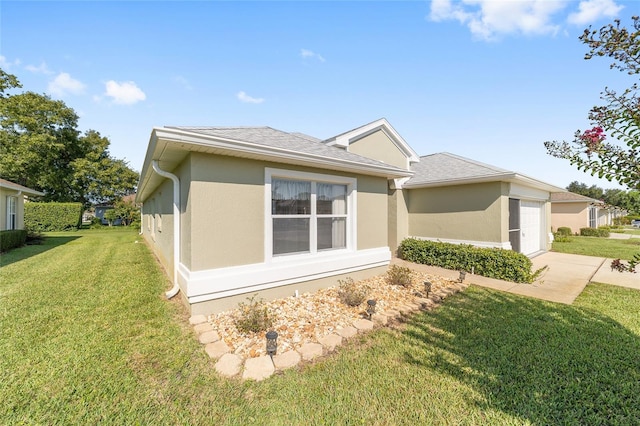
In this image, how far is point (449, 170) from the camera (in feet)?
33.7

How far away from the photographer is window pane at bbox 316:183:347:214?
20.3ft

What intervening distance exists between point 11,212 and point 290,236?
18.1 meters

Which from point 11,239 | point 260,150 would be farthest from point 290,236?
point 11,239

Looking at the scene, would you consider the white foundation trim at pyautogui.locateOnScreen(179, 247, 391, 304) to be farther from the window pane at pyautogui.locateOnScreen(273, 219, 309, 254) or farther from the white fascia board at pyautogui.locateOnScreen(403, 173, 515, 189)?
the white fascia board at pyautogui.locateOnScreen(403, 173, 515, 189)

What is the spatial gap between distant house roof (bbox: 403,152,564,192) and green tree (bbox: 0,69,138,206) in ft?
115

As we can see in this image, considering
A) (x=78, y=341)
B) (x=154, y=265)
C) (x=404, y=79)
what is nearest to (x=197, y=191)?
(x=78, y=341)

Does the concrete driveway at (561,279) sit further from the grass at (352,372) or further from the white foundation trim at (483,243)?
the white foundation trim at (483,243)

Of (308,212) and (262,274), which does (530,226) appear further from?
(262,274)

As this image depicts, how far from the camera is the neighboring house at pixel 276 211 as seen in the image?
4.49 metres

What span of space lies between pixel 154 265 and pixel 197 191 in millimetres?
6336

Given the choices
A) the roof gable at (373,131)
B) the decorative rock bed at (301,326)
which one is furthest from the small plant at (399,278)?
the roof gable at (373,131)

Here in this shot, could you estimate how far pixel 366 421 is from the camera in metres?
2.43

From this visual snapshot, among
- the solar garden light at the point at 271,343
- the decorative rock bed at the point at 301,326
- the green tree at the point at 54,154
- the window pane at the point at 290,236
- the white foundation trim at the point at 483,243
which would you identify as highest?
the green tree at the point at 54,154

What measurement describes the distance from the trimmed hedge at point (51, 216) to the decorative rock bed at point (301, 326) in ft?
94.4
